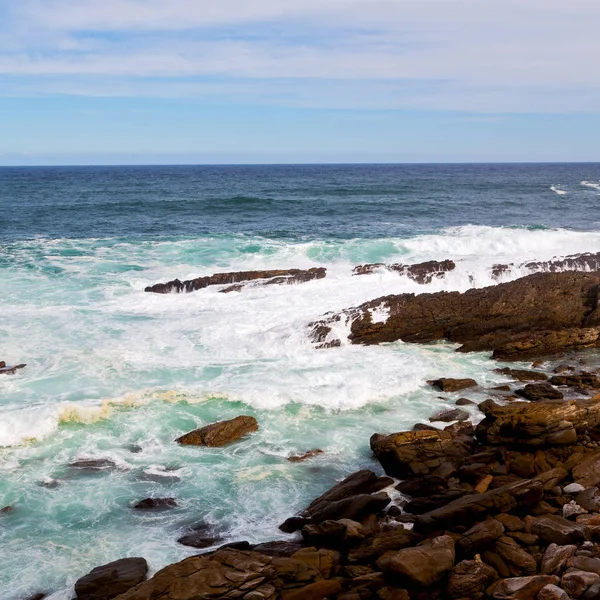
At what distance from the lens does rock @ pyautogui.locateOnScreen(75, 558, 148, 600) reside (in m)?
9.53

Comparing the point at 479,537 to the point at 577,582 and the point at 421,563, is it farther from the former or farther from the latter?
the point at 577,582

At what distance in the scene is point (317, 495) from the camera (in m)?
12.4

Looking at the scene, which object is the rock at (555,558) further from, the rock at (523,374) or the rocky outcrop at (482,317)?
the rocky outcrop at (482,317)

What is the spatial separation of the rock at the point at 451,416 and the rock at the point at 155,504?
248 inches

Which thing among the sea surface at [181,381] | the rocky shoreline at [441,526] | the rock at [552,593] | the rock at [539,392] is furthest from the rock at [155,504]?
the rock at [539,392]

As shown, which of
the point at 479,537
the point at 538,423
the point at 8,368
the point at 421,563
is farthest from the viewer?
the point at 8,368

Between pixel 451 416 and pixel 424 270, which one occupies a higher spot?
pixel 424 270

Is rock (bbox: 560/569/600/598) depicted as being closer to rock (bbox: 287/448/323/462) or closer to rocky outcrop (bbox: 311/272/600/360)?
rock (bbox: 287/448/323/462)

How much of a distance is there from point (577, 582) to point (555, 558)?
0.68 metres

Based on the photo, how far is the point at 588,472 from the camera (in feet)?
39.1

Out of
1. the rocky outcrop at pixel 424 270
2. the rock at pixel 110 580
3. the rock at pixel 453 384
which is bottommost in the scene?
the rock at pixel 110 580

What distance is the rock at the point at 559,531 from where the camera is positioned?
9891 mm

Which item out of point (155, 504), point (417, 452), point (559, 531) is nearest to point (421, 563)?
point (559, 531)

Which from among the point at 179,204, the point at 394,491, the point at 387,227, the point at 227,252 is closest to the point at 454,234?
the point at 387,227
